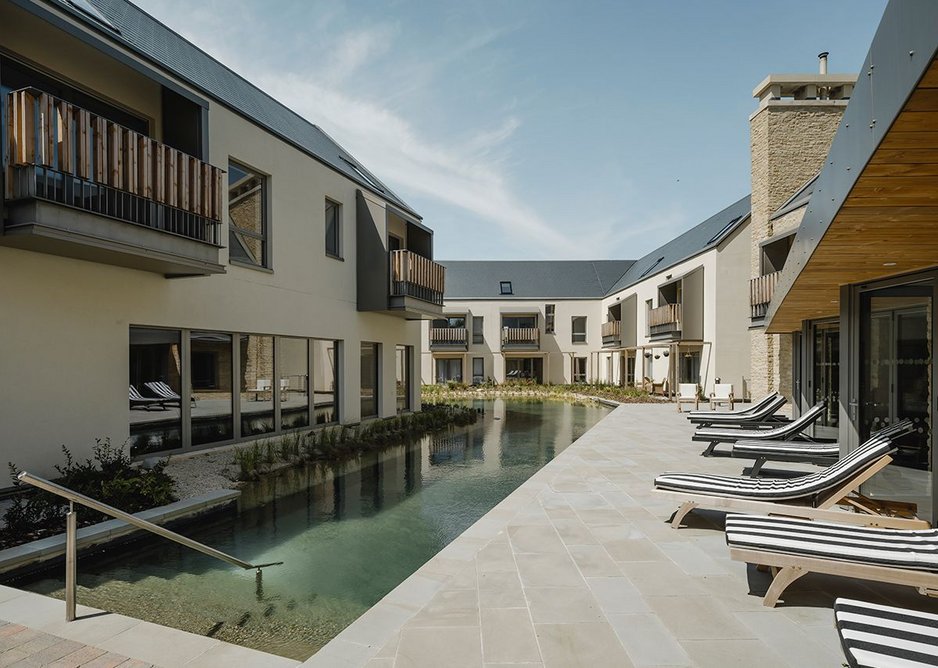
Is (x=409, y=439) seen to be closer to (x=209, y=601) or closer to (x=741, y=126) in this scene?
(x=209, y=601)

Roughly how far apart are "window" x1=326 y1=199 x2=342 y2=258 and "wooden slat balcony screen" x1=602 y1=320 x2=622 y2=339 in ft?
68.0

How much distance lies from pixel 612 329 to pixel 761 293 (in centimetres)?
1460

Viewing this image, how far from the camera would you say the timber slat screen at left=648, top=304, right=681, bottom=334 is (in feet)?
75.0

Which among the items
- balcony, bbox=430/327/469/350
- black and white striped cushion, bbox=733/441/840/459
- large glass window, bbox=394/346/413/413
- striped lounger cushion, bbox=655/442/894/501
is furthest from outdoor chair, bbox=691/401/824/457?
balcony, bbox=430/327/469/350

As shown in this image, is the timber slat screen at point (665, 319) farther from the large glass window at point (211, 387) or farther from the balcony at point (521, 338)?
the large glass window at point (211, 387)

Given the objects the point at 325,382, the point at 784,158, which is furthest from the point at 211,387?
the point at 784,158

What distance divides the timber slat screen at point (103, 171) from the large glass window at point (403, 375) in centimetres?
876

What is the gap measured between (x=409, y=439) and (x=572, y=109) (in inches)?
362

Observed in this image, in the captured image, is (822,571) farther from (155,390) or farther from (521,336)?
(521,336)

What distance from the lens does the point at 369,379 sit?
1426 cm

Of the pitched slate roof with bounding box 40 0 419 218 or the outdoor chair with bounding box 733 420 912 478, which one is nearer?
the outdoor chair with bounding box 733 420 912 478

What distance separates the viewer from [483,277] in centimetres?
3725

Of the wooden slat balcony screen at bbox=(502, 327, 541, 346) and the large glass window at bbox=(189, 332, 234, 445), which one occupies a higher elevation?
the wooden slat balcony screen at bbox=(502, 327, 541, 346)

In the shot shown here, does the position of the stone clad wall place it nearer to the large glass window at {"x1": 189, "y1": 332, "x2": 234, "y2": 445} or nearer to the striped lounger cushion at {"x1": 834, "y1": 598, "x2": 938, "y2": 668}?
the large glass window at {"x1": 189, "y1": 332, "x2": 234, "y2": 445}
